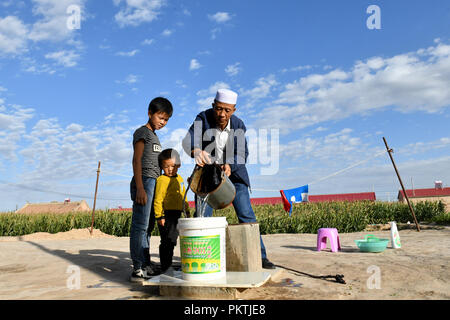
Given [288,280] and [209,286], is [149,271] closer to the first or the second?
[209,286]

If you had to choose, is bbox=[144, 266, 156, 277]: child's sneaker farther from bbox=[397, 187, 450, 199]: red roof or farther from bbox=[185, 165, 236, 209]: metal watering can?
bbox=[397, 187, 450, 199]: red roof

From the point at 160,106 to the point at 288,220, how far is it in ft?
29.4

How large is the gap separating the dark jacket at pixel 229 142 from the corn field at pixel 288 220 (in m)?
7.79

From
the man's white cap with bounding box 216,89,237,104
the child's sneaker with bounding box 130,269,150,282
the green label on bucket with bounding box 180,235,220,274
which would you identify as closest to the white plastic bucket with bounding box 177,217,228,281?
the green label on bucket with bounding box 180,235,220,274

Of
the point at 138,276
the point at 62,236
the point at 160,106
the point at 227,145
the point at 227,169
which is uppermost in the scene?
the point at 160,106

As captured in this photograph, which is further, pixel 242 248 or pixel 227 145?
pixel 227 145

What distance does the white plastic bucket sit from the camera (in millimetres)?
3018

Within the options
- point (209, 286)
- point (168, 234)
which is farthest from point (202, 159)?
point (209, 286)

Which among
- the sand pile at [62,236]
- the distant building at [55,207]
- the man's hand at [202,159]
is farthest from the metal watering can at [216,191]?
the distant building at [55,207]

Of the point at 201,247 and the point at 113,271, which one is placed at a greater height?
the point at 201,247

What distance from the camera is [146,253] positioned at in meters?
3.85

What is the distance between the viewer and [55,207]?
2709 centimetres

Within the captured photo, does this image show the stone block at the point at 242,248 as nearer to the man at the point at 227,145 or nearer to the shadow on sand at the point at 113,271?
the man at the point at 227,145
